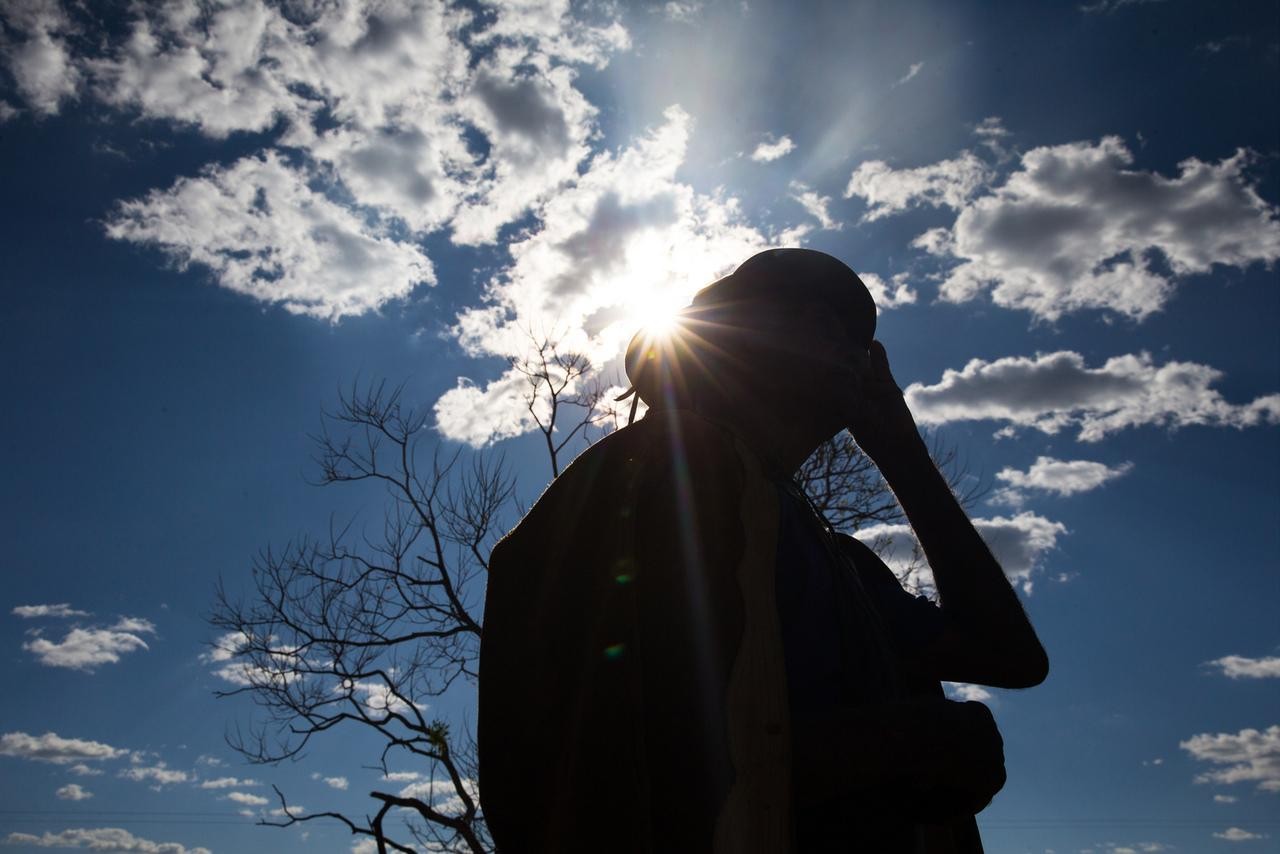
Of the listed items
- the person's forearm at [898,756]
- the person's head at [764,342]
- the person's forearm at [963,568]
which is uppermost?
the person's head at [764,342]

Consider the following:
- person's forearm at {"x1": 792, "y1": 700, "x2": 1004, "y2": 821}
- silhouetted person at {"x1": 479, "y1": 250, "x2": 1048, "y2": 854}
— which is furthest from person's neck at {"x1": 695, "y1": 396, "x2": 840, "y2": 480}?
person's forearm at {"x1": 792, "y1": 700, "x2": 1004, "y2": 821}

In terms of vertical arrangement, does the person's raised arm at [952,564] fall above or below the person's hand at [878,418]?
below

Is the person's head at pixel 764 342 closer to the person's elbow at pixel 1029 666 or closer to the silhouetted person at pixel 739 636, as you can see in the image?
the silhouetted person at pixel 739 636

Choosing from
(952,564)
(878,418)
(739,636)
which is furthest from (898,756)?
(878,418)

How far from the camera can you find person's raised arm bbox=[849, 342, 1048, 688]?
1807 mm

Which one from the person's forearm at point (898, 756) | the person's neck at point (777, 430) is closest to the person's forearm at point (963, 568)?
the person's neck at point (777, 430)

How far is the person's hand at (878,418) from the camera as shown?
5.95 ft

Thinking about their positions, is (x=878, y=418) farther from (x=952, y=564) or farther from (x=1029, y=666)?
(x=1029, y=666)

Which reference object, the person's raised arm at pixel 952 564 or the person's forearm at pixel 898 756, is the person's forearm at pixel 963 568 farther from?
the person's forearm at pixel 898 756

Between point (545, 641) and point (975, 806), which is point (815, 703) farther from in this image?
point (545, 641)

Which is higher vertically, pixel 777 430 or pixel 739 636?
pixel 777 430

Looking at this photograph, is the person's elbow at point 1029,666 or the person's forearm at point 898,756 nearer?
the person's forearm at point 898,756

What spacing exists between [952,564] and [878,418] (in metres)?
0.33

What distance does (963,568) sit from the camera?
5.94 ft
